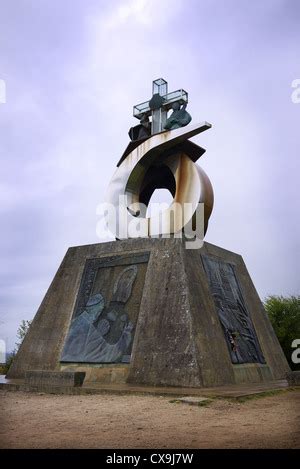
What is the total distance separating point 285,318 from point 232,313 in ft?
35.3

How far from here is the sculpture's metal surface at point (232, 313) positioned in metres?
12.8

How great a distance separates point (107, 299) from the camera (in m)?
13.2

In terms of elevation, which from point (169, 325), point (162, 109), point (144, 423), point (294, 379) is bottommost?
point (144, 423)

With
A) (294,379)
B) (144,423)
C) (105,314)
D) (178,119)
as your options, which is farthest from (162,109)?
(144,423)

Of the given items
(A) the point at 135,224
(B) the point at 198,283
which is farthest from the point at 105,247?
(B) the point at 198,283

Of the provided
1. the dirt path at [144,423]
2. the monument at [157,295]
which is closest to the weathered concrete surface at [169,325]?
the monument at [157,295]

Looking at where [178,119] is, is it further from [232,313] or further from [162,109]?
[232,313]

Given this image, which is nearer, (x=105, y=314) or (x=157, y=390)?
(x=157, y=390)

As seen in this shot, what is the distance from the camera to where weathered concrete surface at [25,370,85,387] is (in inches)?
399

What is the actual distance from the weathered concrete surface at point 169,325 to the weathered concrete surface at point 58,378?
148 centimetres

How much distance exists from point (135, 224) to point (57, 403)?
745cm

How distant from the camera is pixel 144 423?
6.31m

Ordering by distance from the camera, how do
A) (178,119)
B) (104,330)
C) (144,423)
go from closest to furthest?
(144,423) < (104,330) < (178,119)
